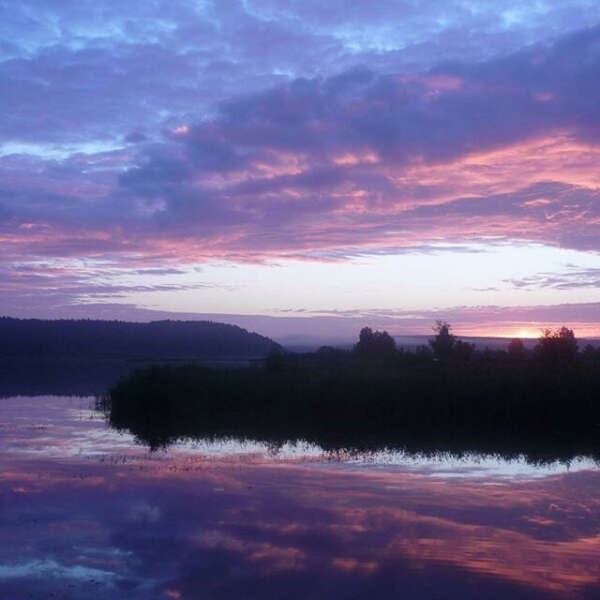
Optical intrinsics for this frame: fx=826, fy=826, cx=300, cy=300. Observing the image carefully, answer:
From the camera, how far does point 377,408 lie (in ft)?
88.1

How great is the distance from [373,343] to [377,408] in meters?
25.6

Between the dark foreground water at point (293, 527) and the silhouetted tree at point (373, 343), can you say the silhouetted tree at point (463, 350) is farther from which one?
the dark foreground water at point (293, 527)

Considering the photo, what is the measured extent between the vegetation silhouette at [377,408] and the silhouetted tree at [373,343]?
1775cm

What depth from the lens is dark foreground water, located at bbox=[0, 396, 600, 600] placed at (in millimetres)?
8828

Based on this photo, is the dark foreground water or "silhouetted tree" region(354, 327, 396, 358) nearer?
the dark foreground water

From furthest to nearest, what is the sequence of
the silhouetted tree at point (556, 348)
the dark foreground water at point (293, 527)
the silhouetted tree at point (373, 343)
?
the silhouetted tree at point (373, 343), the silhouetted tree at point (556, 348), the dark foreground water at point (293, 527)

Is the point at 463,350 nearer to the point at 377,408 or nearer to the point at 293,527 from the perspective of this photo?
the point at 377,408

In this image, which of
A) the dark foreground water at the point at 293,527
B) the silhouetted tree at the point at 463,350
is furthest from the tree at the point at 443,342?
the dark foreground water at the point at 293,527

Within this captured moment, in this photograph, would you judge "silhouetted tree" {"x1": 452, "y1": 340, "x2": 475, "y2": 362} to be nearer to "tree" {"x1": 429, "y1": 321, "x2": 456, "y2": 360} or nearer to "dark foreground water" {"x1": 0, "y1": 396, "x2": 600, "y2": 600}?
"tree" {"x1": 429, "y1": 321, "x2": 456, "y2": 360}

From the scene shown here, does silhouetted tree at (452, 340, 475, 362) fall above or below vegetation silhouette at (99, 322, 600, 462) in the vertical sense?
above

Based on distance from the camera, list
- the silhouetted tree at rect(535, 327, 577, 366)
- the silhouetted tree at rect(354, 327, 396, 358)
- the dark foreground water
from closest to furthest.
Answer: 1. the dark foreground water
2. the silhouetted tree at rect(535, 327, 577, 366)
3. the silhouetted tree at rect(354, 327, 396, 358)

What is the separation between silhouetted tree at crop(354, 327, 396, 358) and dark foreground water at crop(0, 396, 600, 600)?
31.5 metres

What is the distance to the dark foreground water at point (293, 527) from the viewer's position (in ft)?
29.0

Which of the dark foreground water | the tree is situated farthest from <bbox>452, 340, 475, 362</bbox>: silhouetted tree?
the dark foreground water
